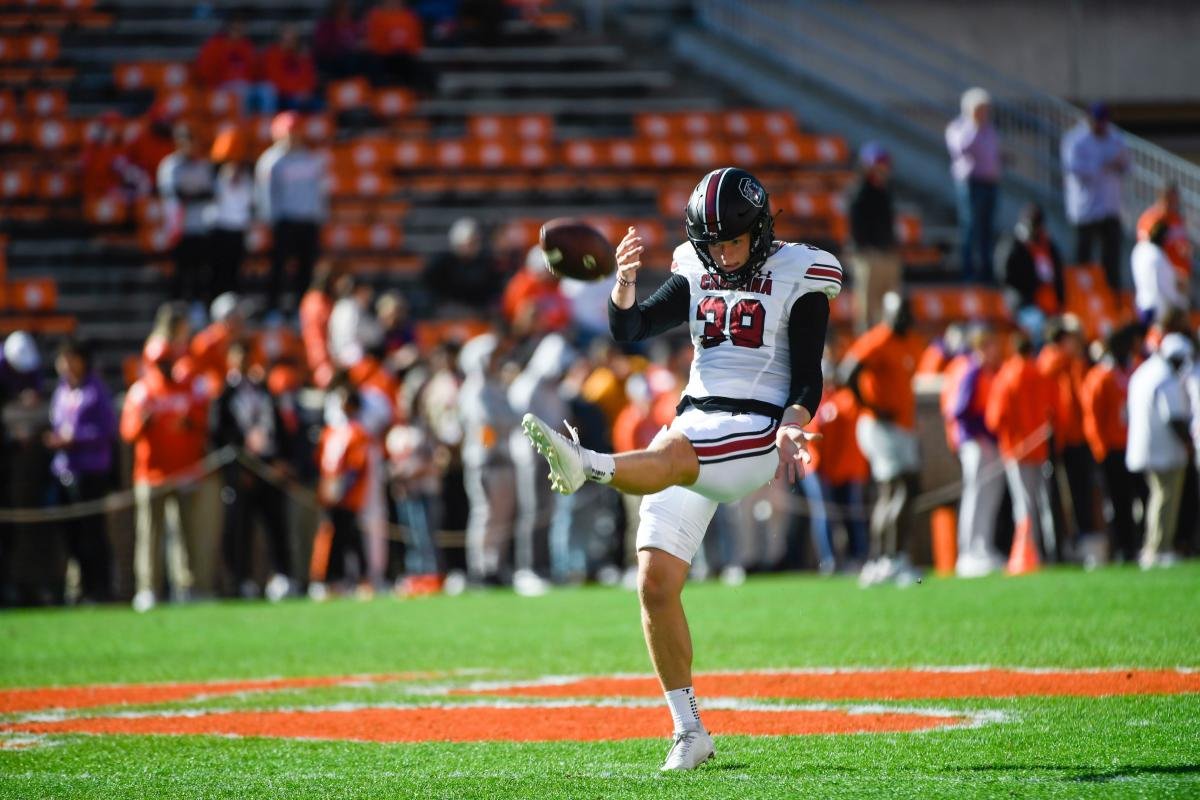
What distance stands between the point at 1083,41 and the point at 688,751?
22.7m

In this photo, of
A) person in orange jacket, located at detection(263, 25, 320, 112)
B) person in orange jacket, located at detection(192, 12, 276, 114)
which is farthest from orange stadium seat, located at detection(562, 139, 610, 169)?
person in orange jacket, located at detection(192, 12, 276, 114)

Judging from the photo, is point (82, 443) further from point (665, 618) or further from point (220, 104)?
point (665, 618)

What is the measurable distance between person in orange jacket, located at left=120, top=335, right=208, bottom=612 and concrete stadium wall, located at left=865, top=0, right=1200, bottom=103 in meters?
14.9

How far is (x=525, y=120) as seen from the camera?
890 inches

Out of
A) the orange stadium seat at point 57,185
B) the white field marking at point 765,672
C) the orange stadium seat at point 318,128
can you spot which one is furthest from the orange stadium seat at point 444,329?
the white field marking at point 765,672

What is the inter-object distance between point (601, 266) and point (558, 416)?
868 centimetres

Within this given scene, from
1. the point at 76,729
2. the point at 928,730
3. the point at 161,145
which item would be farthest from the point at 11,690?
the point at 161,145

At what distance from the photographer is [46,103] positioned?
73.0 feet

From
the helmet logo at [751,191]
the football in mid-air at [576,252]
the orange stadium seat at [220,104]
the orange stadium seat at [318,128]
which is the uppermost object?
the orange stadium seat at [220,104]

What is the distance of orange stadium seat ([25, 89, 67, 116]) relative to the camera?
2214cm

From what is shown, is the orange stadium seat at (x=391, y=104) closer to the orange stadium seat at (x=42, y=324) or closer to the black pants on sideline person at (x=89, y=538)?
the orange stadium seat at (x=42, y=324)

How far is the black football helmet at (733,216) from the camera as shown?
6285 millimetres

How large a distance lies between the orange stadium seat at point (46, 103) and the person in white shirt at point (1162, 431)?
44.2 feet

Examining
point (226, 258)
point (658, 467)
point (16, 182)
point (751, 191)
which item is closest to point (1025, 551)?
point (226, 258)
